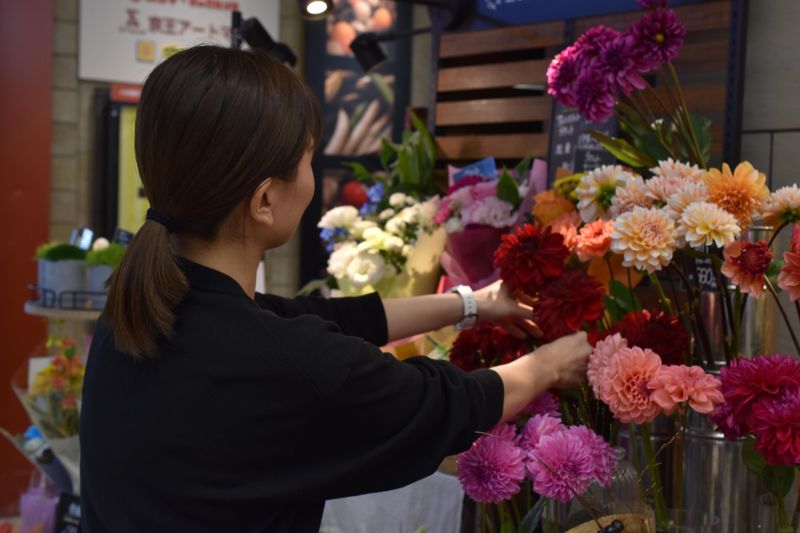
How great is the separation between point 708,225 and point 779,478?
34cm

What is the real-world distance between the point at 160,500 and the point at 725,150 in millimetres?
1215

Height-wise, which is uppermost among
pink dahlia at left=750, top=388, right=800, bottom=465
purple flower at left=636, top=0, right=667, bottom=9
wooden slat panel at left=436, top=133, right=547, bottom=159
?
purple flower at left=636, top=0, right=667, bottom=9

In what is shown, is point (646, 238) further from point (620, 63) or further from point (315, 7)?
point (315, 7)

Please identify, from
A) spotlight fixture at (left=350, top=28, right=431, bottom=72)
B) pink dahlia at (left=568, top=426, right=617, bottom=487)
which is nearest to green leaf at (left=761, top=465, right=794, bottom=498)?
pink dahlia at (left=568, top=426, right=617, bottom=487)

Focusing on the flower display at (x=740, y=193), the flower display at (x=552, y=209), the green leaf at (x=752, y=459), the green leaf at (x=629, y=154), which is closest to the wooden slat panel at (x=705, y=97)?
the green leaf at (x=629, y=154)

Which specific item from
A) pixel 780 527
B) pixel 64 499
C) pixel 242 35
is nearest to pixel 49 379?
pixel 64 499

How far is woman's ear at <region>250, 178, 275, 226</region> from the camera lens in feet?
3.89

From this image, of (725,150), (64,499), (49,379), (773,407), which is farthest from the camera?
(49,379)

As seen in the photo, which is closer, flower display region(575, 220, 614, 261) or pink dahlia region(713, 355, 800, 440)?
pink dahlia region(713, 355, 800, 440)

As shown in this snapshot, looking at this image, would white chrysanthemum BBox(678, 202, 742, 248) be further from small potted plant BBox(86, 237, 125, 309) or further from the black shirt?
small potted plant BBox(86, 237, 125, 309)

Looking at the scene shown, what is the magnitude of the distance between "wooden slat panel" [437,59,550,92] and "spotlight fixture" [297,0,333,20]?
0.38 meters

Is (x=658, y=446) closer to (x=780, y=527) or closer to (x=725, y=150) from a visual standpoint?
(x=780, y=527)

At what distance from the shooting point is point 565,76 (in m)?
1.51

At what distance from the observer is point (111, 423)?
1.19 m
